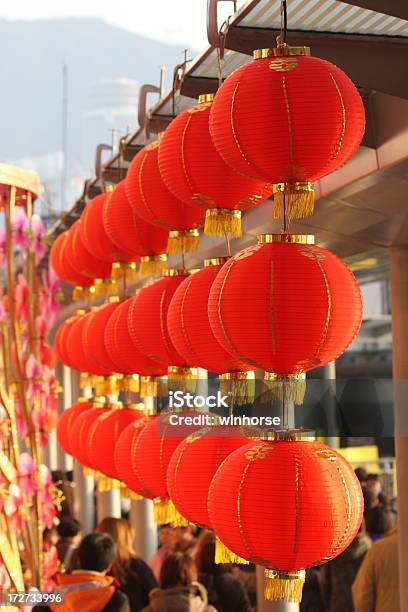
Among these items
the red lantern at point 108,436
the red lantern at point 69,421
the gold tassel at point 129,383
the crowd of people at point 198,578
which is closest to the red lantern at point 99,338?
the gold tassel at point 129,383

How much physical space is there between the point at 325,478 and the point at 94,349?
193 centimetres

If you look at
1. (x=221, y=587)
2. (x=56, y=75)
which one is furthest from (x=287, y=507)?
(x=56, y=75)

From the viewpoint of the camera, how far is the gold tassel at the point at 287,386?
1833 millimetres

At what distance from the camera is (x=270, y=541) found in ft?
5.80

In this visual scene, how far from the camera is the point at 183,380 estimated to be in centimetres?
258

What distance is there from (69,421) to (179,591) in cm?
105

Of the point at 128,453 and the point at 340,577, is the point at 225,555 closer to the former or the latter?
the point at 128,453

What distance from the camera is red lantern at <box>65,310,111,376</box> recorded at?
3.86 m

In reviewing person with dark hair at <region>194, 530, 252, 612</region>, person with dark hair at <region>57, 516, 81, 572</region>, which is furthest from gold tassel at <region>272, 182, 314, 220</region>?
person with dark hair at <region>57, 516, 81, 572</region>

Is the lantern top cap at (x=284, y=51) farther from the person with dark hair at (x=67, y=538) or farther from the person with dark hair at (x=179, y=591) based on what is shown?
the person with dark hair at (x=67, y=538)

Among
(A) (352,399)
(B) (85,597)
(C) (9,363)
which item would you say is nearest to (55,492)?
(C) (9,363)

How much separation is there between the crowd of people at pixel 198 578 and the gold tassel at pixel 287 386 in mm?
1720

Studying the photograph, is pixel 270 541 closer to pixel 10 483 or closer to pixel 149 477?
pixel 149 477

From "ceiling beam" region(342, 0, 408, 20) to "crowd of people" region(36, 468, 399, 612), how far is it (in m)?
2.17
